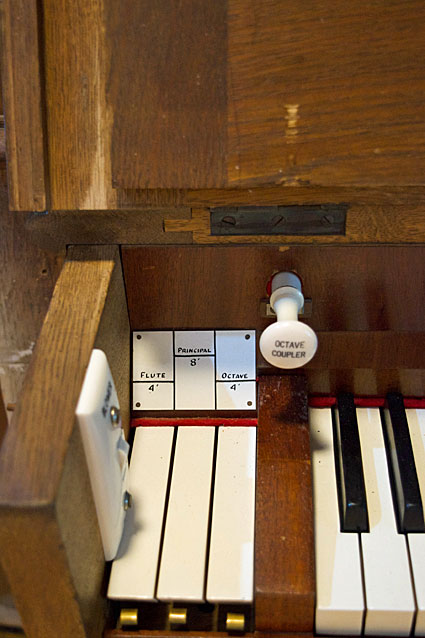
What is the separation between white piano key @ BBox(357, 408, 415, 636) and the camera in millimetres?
785

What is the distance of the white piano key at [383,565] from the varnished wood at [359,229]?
1.17 feet

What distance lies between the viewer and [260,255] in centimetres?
95

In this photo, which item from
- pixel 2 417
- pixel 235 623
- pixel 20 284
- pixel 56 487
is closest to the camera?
pixel 56 487

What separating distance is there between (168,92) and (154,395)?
0.50 m

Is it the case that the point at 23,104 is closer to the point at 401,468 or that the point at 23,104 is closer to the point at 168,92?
the point at 168,92

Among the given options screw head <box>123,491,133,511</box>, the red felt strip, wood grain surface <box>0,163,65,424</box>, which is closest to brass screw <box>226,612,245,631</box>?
screw head <box>123,491,133,511</box>

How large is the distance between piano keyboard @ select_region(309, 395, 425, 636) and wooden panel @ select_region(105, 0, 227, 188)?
0.47m

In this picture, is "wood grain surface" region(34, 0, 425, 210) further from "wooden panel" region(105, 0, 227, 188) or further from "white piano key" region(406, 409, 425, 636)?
"white piano key" region(406, 409, 425, 636)

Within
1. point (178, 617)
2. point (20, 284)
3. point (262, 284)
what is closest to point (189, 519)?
point (178, 617)

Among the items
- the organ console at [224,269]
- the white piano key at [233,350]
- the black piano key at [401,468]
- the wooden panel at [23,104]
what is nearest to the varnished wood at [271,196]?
the organ console at [224,269]

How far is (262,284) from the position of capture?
98 centimetres

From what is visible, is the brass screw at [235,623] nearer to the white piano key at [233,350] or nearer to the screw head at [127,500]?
the screw head at [127,500]

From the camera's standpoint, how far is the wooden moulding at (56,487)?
0.65 meters

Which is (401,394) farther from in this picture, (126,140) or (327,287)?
(126,140)
